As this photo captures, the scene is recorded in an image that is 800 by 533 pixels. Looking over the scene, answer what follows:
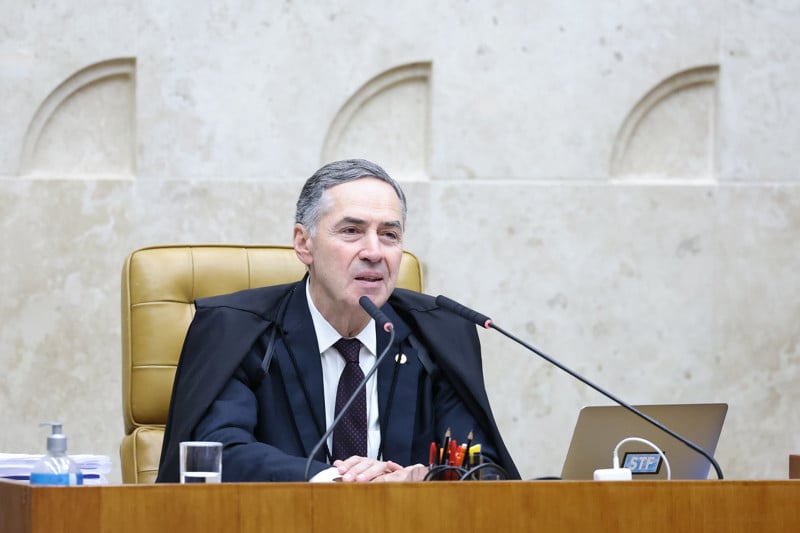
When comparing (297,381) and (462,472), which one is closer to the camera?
(462,472)

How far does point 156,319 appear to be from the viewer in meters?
2.61

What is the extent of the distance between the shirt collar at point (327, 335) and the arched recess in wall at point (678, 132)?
1.46 m

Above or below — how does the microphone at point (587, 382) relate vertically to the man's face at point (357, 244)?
below

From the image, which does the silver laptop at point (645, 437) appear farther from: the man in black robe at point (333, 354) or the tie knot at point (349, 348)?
the tie knot at point (349, 348)

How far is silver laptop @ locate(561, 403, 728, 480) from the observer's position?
2.00 metres

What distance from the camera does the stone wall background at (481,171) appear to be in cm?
343

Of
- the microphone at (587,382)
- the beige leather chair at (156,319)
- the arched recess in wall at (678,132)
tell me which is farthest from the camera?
the arched recess in wall at (678,132)

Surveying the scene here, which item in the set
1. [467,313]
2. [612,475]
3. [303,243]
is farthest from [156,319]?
[612,475]

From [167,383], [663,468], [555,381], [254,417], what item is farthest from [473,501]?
[555,381]

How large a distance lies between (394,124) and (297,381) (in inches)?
55.0

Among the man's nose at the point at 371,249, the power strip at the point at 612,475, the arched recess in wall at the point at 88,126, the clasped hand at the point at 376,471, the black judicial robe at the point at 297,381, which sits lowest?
the clasped hand at the point at 376,471

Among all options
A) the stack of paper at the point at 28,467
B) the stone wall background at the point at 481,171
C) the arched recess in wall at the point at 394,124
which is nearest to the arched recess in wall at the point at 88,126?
the stone wall background at the point at 481,171

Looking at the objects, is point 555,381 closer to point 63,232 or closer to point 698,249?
point 698,249

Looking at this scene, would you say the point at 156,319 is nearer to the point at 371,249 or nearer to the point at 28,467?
the point at 371,249
